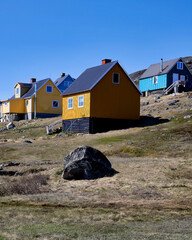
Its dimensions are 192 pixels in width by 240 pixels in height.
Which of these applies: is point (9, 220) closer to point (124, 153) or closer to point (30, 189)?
point (30, 189)

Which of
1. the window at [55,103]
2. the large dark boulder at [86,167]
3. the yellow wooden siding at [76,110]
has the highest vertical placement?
the window at [55,103]

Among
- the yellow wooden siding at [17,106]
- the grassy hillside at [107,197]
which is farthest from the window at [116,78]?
the yellow wooden siding at [17,106]

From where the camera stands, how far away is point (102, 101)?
122ft

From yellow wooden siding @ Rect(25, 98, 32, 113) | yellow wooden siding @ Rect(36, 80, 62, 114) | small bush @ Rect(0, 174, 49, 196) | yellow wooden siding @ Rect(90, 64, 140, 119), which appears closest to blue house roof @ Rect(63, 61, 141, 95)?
yellow wooden siding @ Rect(90, 64, 140, 119)

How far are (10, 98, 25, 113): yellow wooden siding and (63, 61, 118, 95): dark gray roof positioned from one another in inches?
901

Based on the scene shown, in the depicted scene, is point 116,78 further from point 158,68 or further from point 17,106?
point 17,106

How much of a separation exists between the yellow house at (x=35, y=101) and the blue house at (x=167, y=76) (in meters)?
17.2

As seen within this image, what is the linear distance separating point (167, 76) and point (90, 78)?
2445cm

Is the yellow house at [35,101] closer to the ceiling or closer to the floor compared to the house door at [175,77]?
closer to the floor

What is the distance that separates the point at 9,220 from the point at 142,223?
3.85m

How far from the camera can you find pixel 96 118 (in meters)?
36.6

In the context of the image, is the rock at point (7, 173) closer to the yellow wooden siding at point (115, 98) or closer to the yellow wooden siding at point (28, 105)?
the yellow wooden siding at point (115, 98)

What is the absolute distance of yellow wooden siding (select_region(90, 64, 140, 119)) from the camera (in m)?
36.7

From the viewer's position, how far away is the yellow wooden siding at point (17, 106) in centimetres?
6216
